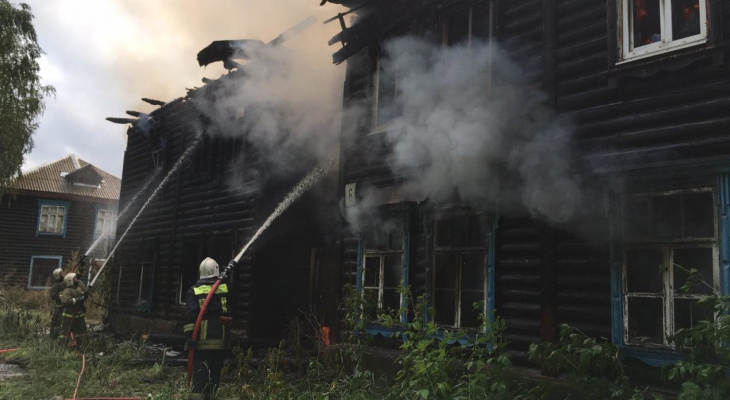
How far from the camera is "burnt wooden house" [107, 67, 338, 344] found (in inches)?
471

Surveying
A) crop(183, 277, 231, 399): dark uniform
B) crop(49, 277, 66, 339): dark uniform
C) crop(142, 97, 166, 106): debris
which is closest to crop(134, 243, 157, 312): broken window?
crop(49, 277, 66, 339): dark uniform

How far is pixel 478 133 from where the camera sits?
688cm

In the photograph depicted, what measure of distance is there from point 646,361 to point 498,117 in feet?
10.7

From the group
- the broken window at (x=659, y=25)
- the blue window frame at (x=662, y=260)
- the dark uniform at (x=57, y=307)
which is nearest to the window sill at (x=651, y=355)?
the blue window frame at (x=662, y=260)

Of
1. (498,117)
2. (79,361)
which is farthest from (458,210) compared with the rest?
(79,361)

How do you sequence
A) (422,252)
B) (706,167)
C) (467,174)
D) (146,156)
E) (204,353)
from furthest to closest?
(146,156) < (422,252) < (467,174) < (204,353) < (706,167)

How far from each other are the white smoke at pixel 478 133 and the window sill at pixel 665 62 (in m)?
0.84

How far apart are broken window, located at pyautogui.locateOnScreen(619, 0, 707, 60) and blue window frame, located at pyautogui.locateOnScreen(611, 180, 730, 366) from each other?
152cm

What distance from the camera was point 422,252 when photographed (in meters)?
7.71

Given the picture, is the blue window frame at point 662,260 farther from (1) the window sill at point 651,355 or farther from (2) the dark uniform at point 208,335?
(2) the dark uniform at point 208,335

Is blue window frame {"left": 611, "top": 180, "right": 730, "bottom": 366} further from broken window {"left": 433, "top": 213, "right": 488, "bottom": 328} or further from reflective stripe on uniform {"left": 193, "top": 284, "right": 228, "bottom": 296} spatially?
reflective stripe on uniform {"left": 193, "top": 284, "right": 228, "bottom": 296}

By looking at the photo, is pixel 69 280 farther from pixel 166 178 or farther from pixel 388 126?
pixel 388 126

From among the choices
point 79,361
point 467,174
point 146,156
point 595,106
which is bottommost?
point 79,361

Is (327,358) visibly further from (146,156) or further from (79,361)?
(146,156)
